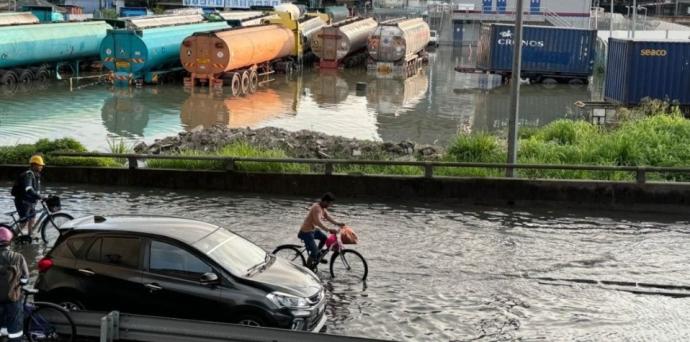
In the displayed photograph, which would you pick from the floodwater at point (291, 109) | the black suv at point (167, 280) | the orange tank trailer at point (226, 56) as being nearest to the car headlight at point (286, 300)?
the black suv at point (167, 280)

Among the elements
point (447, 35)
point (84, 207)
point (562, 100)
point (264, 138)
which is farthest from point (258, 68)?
point (447, 35)

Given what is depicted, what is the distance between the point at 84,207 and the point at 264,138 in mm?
6988

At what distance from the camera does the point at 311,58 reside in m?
60.8

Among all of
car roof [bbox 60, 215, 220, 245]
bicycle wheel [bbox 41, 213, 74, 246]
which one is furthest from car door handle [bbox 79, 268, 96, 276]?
bicycle wheel [bbox 41, 213, 74, 246]

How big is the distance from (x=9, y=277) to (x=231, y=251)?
2.73 m

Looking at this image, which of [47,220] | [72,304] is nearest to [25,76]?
[47,220]

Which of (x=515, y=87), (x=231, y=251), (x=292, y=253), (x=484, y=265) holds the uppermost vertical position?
(x=515, y=87)

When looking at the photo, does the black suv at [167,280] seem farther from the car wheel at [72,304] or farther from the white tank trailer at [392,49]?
the white tank trailer at [392,49]

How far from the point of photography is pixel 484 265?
14.4 meters

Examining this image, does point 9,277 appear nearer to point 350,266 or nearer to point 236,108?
point 350,266

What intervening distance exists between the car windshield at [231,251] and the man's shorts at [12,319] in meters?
2.14

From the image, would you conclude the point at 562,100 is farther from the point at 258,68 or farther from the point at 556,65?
the point at 258,68

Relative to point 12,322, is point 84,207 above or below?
below

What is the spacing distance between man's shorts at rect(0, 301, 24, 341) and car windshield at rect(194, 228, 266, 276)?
2141 millimetres
